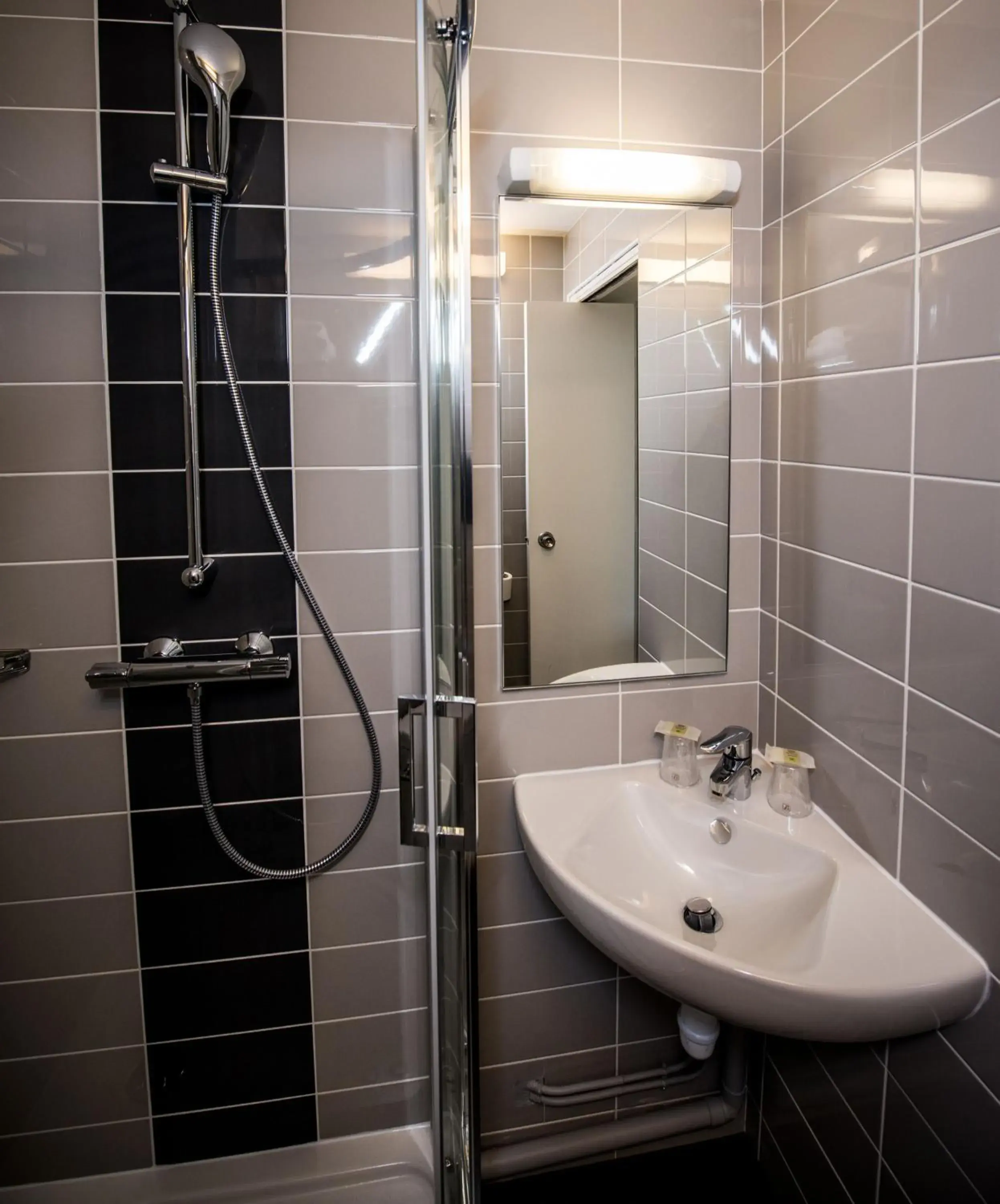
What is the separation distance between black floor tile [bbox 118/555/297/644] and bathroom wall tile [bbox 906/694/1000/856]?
3.11 ft

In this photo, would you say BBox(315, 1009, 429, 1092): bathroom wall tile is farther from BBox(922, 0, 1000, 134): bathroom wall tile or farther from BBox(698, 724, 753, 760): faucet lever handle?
BBox(922, 0, 1000, 134): bathroom wall tile

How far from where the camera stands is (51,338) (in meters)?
1.13

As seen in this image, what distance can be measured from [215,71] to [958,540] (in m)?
1.22

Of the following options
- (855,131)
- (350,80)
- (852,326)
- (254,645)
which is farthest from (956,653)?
(350,80)

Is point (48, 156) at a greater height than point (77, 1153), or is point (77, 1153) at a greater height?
point (48, 156)

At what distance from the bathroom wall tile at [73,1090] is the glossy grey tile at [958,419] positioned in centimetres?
152

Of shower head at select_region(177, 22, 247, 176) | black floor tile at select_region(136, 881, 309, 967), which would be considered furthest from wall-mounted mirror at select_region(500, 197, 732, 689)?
black floor tile at select_region(136, 881, 309, 967)

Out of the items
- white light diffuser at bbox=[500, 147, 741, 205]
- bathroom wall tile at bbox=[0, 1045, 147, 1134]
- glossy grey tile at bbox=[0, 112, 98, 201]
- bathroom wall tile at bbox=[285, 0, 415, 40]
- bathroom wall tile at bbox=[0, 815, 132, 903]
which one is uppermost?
bathroom wall tile at bbox=[285, 0, 415, 40]

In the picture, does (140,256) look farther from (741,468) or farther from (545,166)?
(741,468)

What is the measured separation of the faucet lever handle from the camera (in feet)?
4.60

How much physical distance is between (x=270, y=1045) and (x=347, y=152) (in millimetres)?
1505

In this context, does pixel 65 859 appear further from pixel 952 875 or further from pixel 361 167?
pixel 952 875

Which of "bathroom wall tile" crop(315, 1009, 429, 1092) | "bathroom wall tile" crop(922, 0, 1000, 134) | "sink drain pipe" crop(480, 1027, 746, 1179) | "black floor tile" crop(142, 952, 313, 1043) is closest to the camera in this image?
"bathroom wall tile" crop(922, 0, 1000, 134)

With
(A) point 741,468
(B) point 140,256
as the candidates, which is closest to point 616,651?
(A) point 741,468
